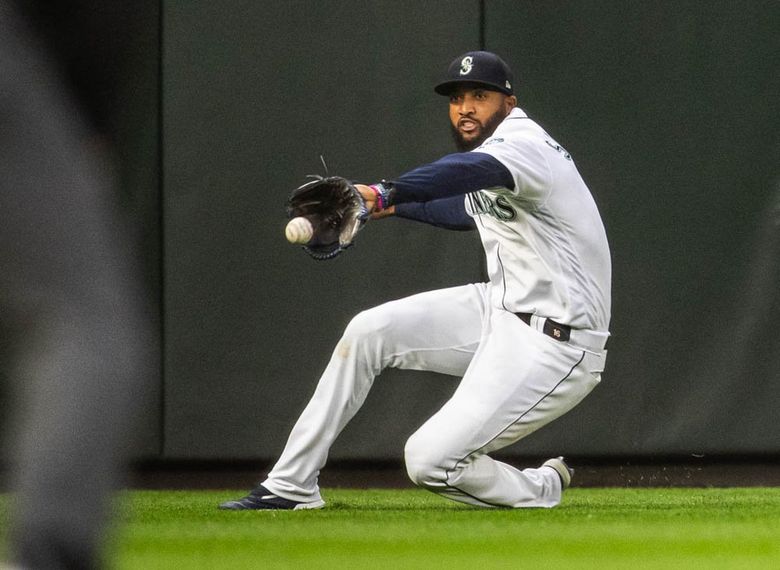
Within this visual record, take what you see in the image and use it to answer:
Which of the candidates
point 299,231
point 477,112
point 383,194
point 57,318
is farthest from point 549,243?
point 57,318

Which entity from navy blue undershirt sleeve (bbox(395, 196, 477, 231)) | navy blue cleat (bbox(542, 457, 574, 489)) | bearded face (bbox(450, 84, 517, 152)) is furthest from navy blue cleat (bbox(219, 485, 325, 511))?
bearded face (bbox(450, 84, 517, 152))

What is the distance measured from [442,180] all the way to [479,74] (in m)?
1.17

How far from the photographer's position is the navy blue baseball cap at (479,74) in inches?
201

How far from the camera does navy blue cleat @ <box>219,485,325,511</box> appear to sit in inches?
190

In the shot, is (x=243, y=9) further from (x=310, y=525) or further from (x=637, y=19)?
(x=310, y=525)

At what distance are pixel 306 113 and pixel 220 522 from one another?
2.66 m

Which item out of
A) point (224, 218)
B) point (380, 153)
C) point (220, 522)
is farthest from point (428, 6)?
point (220, 522)

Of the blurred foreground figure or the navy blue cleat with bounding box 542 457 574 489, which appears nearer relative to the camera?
the blurred foreground figure

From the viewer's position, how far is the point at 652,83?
21.7ft

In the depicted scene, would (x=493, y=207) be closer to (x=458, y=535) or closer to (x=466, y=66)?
(x=466, y=66)

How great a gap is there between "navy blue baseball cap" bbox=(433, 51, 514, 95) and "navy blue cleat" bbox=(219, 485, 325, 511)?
1539 millimetres

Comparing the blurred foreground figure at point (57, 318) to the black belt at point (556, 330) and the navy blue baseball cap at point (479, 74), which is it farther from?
the navy blue baseball cap at point (479, 74)

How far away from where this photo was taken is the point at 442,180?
13.2 ft

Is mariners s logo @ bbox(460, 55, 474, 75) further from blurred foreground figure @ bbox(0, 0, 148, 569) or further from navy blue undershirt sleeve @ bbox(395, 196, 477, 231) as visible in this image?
blurred foreground figure @ bbox(0, 0, 148, 569)
